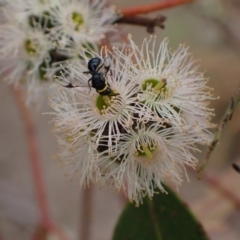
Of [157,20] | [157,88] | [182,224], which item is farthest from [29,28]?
[182,224]

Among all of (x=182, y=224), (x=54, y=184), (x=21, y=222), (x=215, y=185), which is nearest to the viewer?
(x=182, y=224)

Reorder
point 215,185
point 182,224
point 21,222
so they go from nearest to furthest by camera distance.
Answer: point 182,224
point 215,185
point 21,222

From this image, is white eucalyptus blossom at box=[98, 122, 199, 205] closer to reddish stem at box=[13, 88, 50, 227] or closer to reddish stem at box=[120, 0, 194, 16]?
reddish stem at box=[120, 0, 194, 16]

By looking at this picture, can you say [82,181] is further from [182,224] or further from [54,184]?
[54,184]

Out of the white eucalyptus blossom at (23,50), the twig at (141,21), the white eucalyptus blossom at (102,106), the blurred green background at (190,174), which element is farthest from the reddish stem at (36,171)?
the white eucalyptus blossom at (102,106)

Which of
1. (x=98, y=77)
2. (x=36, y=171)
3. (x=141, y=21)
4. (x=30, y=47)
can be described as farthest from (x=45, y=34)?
(x=36, y=171)

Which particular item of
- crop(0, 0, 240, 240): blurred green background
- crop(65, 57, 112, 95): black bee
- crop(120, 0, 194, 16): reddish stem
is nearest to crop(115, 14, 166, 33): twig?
crop(120, 0, 194, 16): reddish stem

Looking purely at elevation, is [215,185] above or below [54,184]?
above
